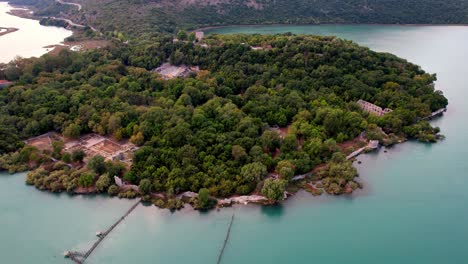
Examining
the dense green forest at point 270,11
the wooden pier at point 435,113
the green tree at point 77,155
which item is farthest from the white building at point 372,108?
the dense green forest at point 270,11

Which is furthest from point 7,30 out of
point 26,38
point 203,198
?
point 203,198

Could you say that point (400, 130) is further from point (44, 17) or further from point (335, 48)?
point (44, 17)

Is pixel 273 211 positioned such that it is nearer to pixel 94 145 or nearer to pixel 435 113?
pixel 94 145

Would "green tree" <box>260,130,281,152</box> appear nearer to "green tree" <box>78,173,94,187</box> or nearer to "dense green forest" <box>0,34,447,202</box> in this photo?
"dense green forest" <box>0,34,447,202</box>

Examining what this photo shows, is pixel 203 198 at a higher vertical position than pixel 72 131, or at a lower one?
lower

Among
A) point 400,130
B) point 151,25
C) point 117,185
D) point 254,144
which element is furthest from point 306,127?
point 151,25

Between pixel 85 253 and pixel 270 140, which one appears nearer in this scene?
pixel 85 253

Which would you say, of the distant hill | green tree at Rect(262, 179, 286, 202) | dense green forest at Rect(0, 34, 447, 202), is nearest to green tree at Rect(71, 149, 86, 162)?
dense green forest at Rect(0, 34, 447, 202)
